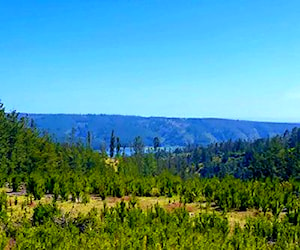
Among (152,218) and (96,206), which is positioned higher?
(152,218)

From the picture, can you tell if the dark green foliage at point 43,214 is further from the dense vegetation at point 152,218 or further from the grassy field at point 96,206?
the grassy field at point 96,206

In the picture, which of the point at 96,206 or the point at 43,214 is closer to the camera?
the point at 43,214

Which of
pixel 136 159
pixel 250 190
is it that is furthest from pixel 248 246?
pixel 136 159

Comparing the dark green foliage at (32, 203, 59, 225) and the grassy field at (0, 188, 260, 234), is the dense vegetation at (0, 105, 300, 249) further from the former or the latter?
the grassy field at (0, 188, 260, 234)

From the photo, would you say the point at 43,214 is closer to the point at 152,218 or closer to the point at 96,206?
the point at 96,206

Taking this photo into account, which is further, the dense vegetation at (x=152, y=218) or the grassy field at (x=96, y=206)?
the grassy field at (x=96, y=206)

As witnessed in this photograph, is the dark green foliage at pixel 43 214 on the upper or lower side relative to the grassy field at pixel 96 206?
upper

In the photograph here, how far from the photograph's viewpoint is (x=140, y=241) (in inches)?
390

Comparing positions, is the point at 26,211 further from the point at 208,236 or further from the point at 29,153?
the point at 29,153

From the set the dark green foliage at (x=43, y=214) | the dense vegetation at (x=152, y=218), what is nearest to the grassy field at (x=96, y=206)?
the dense vegetation at (x=152, y=218)

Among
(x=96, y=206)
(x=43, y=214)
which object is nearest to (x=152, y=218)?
(x=96, y=206)

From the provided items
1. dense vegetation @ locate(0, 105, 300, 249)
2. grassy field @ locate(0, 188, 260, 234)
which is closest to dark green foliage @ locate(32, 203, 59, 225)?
dense vegetation @ locate(0, 105, 300, 249)

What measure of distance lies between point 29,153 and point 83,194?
42826 millimetres

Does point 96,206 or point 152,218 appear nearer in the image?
point 152,218
